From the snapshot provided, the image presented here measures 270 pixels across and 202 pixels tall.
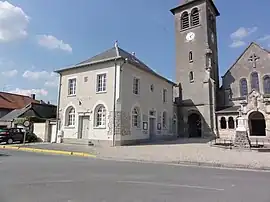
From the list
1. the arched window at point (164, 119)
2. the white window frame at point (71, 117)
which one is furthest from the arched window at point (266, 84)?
the white window frame at point (71, 117)

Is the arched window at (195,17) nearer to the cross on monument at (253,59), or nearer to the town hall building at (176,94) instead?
the town hall building at (176,94)

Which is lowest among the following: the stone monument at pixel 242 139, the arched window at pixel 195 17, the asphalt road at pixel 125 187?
the asphalt road at pixel 125 187

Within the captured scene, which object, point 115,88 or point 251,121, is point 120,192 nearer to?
point 115,88

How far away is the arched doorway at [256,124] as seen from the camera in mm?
28375

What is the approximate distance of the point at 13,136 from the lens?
21984 mm

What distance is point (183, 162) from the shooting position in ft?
35.1

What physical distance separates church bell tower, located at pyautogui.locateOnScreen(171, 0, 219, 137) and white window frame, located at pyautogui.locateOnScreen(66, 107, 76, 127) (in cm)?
1715

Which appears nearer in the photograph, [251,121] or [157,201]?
[157,201]

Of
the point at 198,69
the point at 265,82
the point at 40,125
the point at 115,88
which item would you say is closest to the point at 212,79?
the point at 198,69

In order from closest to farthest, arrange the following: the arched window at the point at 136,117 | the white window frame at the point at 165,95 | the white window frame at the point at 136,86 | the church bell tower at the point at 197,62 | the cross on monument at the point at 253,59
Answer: the arched window at the point at 136,117 < the white window frame at the point at 136,86 < the white window frame at the point at 165,95 < the cross on monument at the point at 253,59 < the church bell tower at the point at 197,62

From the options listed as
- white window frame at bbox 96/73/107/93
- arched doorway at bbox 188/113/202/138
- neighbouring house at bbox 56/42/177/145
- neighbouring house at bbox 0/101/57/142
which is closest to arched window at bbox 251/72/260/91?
arched doorway at bbox 188/113/202/138

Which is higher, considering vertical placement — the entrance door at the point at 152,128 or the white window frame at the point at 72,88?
the white window frame at the point at 72,88

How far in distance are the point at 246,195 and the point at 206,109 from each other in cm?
2718

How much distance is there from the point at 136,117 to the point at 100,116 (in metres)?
3.36
